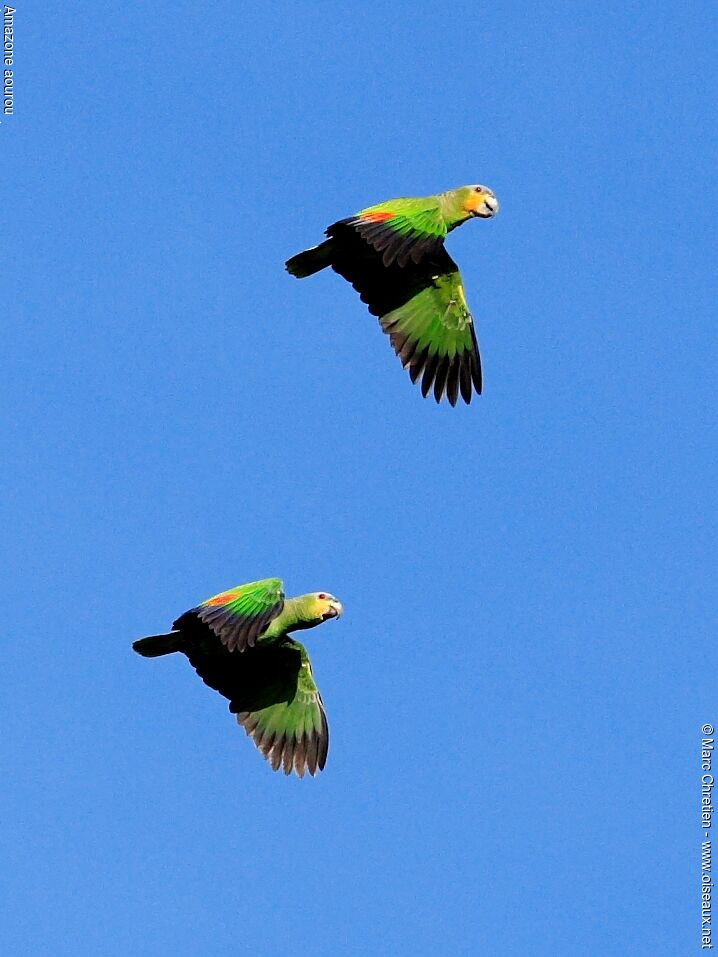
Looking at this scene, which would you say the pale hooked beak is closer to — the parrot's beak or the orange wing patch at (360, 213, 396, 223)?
the orange wing patch at (360, 213, 396, 223)

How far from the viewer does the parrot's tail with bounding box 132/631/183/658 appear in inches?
1092

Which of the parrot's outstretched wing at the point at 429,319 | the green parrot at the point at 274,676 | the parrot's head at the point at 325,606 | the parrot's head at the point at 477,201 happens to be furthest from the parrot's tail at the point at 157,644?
the parrot's head at the point at 477,201

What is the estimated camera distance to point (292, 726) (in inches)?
1152

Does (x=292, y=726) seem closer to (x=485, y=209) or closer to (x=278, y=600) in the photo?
(x=278, y=600)

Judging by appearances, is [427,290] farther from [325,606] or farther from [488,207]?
[325,606]

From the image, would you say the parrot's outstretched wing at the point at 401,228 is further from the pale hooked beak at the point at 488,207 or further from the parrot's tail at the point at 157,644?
the parrot's tail at the point at 157,644

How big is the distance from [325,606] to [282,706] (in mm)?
1949

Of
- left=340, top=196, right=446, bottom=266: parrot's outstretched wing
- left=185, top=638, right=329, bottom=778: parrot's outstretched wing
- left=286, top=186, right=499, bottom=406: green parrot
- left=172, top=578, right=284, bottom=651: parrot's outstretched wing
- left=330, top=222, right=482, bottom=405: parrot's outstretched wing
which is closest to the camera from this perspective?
left=172, top=578, right=284, bottom=651: parrot's outstretched wing

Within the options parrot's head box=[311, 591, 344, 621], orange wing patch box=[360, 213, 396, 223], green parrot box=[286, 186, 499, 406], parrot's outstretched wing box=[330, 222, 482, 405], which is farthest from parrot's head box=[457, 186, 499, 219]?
parrot's head box=[311, 591, 344, 621]

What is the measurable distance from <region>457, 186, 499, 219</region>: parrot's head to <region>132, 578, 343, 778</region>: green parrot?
603cm

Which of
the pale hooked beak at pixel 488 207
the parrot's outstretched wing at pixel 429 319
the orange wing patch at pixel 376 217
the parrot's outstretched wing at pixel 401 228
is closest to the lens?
the parrot's outstretched wing at pixel 401 228

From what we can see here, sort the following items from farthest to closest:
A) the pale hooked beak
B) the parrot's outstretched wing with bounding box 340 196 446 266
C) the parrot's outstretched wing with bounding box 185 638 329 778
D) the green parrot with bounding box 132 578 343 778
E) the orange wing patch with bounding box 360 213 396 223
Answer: the pale hooked beak < the parrot's outstretched wing with bounding box 185 638 329 778 < the orange wing patch with bounding box 360 213 396 223 < the parrot's outstretched wing with bounding box 340 196 446 266 < the green parrot with bounding box 132 578 343 778

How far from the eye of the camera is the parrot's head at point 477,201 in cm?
3017

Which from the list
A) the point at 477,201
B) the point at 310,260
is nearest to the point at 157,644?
the point at 310,260
